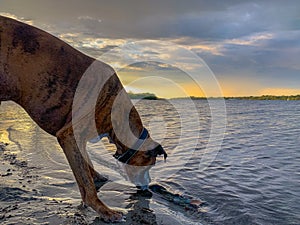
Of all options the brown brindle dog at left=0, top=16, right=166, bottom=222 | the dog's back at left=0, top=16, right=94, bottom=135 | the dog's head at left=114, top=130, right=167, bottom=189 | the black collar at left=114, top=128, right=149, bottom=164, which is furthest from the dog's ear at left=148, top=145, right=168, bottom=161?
the dog's back at left=0, top=16, right=94, bottom=135

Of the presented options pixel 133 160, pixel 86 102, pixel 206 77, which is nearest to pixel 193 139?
pixel 206 77

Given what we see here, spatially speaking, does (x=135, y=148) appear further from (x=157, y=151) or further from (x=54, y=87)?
(x=54, y=87)

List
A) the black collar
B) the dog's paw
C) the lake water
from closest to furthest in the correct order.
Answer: the dog's paw
the lake water
the black collar

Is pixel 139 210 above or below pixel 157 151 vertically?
below

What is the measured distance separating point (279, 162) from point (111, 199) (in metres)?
6.45

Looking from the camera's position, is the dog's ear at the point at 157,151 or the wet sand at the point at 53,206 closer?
the wet sand at the point at 53,206

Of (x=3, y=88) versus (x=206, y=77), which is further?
(x=206, y=77)

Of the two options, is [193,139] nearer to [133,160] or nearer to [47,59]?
[133,160]

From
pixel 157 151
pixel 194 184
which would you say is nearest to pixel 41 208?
pixel 157 151

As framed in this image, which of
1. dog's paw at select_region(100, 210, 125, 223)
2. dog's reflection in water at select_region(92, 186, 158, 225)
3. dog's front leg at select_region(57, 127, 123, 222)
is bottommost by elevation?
dog's reflection in water at select_region(92, 186, 158, 225)

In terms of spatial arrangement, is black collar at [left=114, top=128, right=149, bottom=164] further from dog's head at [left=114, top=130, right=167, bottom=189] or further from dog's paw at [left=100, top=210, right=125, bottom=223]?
dog's paw at [left=100, top=210, right=125, bottom=223]

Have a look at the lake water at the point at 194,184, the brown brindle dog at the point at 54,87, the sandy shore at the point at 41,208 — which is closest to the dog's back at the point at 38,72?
the brown brindle dog at the point at 54,87

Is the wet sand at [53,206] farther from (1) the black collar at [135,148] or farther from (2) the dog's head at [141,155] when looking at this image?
(1) the black collar at [135,148]

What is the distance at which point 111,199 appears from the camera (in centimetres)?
568
